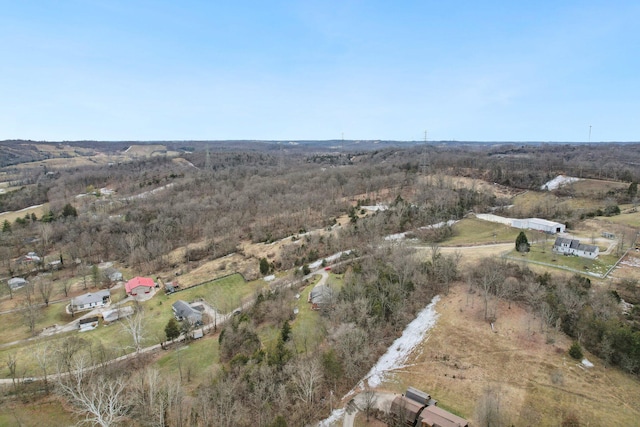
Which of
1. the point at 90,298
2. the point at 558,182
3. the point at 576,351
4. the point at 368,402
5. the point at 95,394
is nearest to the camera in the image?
the point at 95,394

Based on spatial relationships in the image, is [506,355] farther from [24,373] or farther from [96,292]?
[96,292]

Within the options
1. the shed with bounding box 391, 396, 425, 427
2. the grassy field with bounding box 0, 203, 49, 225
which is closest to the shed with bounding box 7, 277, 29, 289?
the grassy field with bounding box 0, 203, 49, 225

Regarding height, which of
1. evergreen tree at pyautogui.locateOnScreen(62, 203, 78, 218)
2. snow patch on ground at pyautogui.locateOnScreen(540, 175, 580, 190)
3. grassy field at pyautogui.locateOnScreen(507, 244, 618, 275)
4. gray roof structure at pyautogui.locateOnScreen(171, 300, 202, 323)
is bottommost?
gray roof structure at pyautogui.locateOnScreen(171, 300, 202, 323)

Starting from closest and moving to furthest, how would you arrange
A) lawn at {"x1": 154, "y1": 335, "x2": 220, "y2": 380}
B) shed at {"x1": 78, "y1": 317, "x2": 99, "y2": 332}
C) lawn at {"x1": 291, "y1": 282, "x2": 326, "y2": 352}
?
lawn at {"x1": 154, "y1": 335, "x2": 220, "y2": 380} → lawn at {"x1": 291, "y1": 282, "x2": 326, "y2": 352} → shed at {"x1": 78, "y1": 317, "x2": 99, "y2": 332}

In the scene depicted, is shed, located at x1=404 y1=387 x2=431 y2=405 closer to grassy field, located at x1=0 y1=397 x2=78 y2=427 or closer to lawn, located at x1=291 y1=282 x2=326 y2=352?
lawn, located at x1=291 y1=282 x2=326 y2=352

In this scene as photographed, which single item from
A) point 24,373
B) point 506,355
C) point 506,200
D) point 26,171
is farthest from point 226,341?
point 26,171

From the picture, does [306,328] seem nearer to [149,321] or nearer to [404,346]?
[404,346]

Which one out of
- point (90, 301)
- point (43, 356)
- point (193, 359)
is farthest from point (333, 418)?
point (90, 301)
